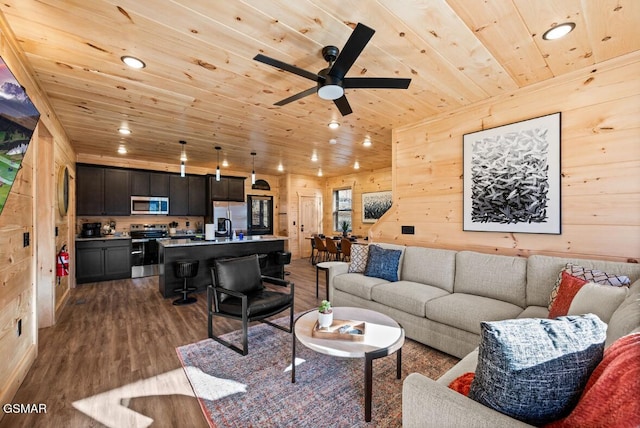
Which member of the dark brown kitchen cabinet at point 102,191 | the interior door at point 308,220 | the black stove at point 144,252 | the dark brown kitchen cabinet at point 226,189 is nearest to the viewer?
the dark brown kitchen cabinet at point 102,191

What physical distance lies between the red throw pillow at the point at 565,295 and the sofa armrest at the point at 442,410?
4.33 ft

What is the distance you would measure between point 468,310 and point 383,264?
3.91ft

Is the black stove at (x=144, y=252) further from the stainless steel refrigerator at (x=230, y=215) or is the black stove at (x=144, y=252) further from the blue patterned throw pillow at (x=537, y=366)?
the blue patterned throw pillow at (x=537, y=366)

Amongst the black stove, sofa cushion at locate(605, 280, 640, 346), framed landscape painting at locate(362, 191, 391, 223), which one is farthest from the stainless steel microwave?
sofa cushion at locate(605, 280, 640, 346)

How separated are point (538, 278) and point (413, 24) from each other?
2365 millimetres

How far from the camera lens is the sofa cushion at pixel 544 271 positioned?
7.55 ft

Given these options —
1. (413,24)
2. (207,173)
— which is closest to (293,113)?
(413,24)

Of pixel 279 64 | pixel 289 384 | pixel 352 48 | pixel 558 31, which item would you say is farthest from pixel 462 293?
pixel 279 64

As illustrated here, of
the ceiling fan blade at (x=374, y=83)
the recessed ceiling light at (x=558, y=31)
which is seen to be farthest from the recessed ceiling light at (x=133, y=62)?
the recessed ceiling light at (x=558, y=31)

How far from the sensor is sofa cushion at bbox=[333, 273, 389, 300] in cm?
331

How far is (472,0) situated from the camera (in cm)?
171

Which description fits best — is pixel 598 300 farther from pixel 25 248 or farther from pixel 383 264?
pixel 25 248

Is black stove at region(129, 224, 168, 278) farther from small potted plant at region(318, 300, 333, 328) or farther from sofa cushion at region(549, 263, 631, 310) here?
sofa cushion at region(549, 263, 631, 310)

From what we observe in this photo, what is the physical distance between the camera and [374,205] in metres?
7.61
